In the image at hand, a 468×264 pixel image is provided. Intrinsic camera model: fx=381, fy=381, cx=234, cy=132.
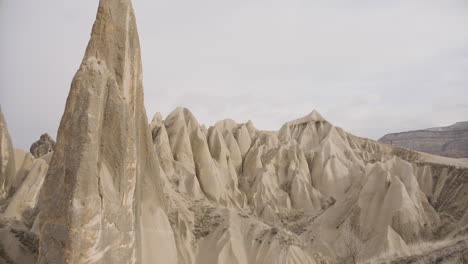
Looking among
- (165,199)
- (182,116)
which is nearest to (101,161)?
(165,199)

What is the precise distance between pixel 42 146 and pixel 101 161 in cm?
4851

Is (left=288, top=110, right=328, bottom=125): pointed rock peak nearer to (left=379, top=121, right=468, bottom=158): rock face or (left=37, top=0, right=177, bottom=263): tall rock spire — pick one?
(left=37, top=0, right=177, bottom=263): tall rock spire

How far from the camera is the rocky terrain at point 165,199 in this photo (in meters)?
8.11

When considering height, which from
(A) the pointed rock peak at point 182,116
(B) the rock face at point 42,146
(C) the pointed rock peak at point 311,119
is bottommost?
(A) the pointed rock peak at point 182,116

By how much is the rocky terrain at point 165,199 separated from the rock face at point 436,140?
217 ft

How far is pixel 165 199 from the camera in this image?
13000 millimetres

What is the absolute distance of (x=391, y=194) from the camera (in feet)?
83.4

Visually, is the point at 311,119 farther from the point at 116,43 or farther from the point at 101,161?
the point at 101,161

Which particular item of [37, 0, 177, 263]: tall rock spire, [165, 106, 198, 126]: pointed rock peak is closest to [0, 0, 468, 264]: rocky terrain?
[37, 0, 177, 263]: tall rock spire

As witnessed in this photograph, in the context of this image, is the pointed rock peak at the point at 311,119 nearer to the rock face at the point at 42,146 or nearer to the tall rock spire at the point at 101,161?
the rock face at the point at 42,146

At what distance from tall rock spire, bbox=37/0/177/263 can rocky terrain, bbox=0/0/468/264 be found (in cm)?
3

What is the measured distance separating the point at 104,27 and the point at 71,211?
16.0ft

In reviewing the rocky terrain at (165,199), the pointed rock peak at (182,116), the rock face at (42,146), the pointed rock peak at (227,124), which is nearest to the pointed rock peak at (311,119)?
the pointed rock peak at (227,124)

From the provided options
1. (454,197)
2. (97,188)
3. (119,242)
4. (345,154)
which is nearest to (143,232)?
(119,242)
